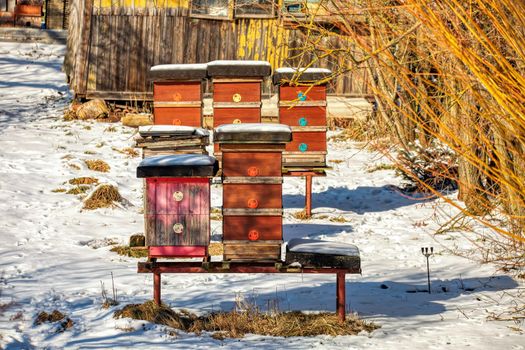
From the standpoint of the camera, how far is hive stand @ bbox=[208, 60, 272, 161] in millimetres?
Answer: 11531

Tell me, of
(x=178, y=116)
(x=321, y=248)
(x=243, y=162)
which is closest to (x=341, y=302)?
(x=321, y=248)

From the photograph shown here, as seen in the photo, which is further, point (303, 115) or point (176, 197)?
point (303, 115)

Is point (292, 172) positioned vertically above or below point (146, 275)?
above

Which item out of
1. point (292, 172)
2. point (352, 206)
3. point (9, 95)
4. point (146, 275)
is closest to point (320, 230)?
point (292, 172)

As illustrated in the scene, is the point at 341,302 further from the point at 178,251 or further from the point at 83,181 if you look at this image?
the point at 83,181

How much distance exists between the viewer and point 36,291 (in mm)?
8086

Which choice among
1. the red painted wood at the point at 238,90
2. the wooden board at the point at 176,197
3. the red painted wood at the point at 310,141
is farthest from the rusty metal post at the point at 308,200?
the wooden board at the point at 176,197

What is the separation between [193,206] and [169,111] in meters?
4.86

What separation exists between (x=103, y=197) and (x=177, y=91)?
1.97 meters

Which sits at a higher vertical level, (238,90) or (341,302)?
(238,90)

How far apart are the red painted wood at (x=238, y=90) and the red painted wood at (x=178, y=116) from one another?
0.45 meters

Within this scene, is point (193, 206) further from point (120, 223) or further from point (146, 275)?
point (120, 223)

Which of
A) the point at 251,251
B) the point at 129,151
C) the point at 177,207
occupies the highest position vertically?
the point at 129,151

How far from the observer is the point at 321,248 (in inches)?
291
